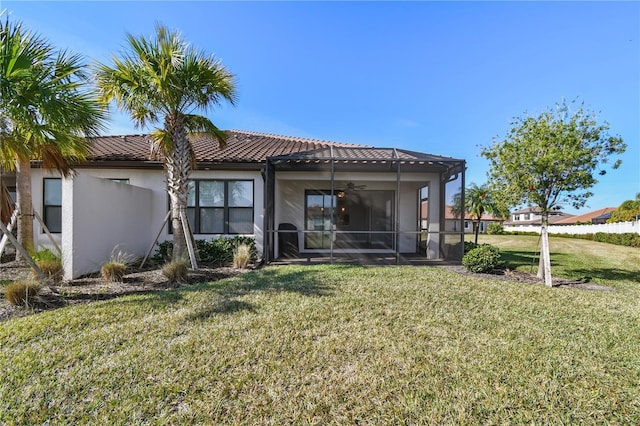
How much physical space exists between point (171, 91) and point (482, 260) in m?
9.21

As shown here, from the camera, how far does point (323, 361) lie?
298cm

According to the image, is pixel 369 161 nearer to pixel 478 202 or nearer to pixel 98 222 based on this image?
pixel 98 222

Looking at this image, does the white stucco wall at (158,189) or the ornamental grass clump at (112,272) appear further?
the white stucco wall at (158,189)

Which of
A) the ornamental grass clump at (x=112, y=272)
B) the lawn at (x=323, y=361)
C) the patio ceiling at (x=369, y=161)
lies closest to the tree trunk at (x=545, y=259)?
the lawn at (x=323, y=361)

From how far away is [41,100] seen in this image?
460 centimetres

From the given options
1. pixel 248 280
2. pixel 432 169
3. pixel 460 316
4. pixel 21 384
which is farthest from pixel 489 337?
pixel 432 169

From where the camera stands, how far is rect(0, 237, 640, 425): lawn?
2.32 meters

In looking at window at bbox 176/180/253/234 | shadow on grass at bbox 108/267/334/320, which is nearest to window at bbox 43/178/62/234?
window at bbox 176/180/253/234

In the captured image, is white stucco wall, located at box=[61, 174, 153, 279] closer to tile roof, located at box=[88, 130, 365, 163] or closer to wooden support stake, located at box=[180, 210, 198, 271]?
tile roof, located at box=[88, 130, 365, 163]

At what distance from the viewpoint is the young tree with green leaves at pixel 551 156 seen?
6.34 m

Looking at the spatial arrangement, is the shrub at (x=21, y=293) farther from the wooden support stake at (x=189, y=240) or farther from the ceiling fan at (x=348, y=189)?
the ceiling fan at (x=348, y=189)

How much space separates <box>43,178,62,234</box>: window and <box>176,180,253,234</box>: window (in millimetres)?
3973

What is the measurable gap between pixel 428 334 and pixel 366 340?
89cm

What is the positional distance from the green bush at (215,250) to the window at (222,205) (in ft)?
2.42
